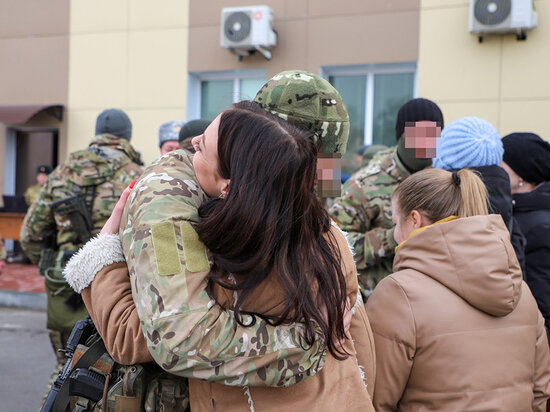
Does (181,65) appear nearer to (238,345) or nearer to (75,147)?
(75,147)

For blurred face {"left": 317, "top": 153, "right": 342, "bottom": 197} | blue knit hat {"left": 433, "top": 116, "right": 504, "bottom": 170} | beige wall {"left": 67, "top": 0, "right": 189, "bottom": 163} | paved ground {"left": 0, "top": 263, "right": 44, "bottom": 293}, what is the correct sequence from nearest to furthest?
blurred face {"left": 317, "top": 153, "right": 342, "bottom": 197}, blue knit hat {"left": 433, "top": 116, "right": 504, "bottom": 170}, paved ground {"left": 0, "top": 263, "right": 44, "bottom": 293}, beige wall {"left": 67, "top": 0, "right": 189, "bottom": 163}

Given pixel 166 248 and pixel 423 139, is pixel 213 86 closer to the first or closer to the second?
pixel 423 139

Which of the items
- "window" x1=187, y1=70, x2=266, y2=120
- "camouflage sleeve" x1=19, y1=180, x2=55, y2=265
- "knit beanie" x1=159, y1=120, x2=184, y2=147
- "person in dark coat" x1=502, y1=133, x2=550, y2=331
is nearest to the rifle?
"person in dark coat" x1=502, y1=133, x2=550, y2=331

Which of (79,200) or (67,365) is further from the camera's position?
(79,200)

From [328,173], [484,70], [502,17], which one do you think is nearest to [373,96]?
[484,70]

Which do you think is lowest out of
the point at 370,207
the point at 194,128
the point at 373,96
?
the point at 370,207

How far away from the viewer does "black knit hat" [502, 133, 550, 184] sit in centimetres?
269

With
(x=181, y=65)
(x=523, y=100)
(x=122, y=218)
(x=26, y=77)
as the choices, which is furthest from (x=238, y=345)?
(x=26, y=77)

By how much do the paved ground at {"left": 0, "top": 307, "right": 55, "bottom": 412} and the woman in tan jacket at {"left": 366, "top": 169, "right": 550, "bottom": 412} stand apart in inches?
131

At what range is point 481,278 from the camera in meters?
1.61

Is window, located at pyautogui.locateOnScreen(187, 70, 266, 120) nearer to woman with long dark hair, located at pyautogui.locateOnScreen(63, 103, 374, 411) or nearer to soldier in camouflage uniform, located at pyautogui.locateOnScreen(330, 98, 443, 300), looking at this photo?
soldier in camouflage uniform, located at pyautogui.locateOnScreen(330, 98, 443, 300)

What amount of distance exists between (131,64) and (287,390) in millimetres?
8010

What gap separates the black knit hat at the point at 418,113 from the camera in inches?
108

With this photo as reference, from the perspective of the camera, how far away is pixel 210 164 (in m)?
1.20
